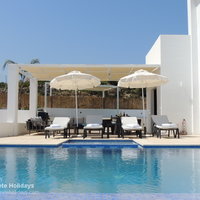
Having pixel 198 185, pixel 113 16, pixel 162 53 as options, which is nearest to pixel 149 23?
pixel 113 16

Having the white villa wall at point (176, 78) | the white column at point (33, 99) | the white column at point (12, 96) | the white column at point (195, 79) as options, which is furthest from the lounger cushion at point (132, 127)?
the white column at point (33, 99)

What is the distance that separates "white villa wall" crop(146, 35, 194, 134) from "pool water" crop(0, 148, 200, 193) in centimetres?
627

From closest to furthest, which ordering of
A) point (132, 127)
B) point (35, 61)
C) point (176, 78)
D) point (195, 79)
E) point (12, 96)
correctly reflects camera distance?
point (132, 127), point (12, 96), point (195, 79), point (176, 78), point (35, 61)

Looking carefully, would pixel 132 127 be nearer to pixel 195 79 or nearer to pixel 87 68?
pixel 87 68

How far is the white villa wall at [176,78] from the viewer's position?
14.1 metres

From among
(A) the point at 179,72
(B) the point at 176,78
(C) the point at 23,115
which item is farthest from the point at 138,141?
(C) the point at 23,115

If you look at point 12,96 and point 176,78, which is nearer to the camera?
point 12,96

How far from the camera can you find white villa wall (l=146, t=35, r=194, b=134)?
46.3ft

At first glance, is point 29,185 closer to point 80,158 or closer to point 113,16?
point 80,158

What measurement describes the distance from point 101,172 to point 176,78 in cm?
1004

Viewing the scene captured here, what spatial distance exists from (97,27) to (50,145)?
15344 millimetres

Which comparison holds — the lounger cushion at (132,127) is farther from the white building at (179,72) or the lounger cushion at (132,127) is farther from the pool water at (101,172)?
the pool water at (101,172)

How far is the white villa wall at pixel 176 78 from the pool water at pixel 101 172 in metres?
6.27

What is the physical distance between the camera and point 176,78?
46.6 feet
